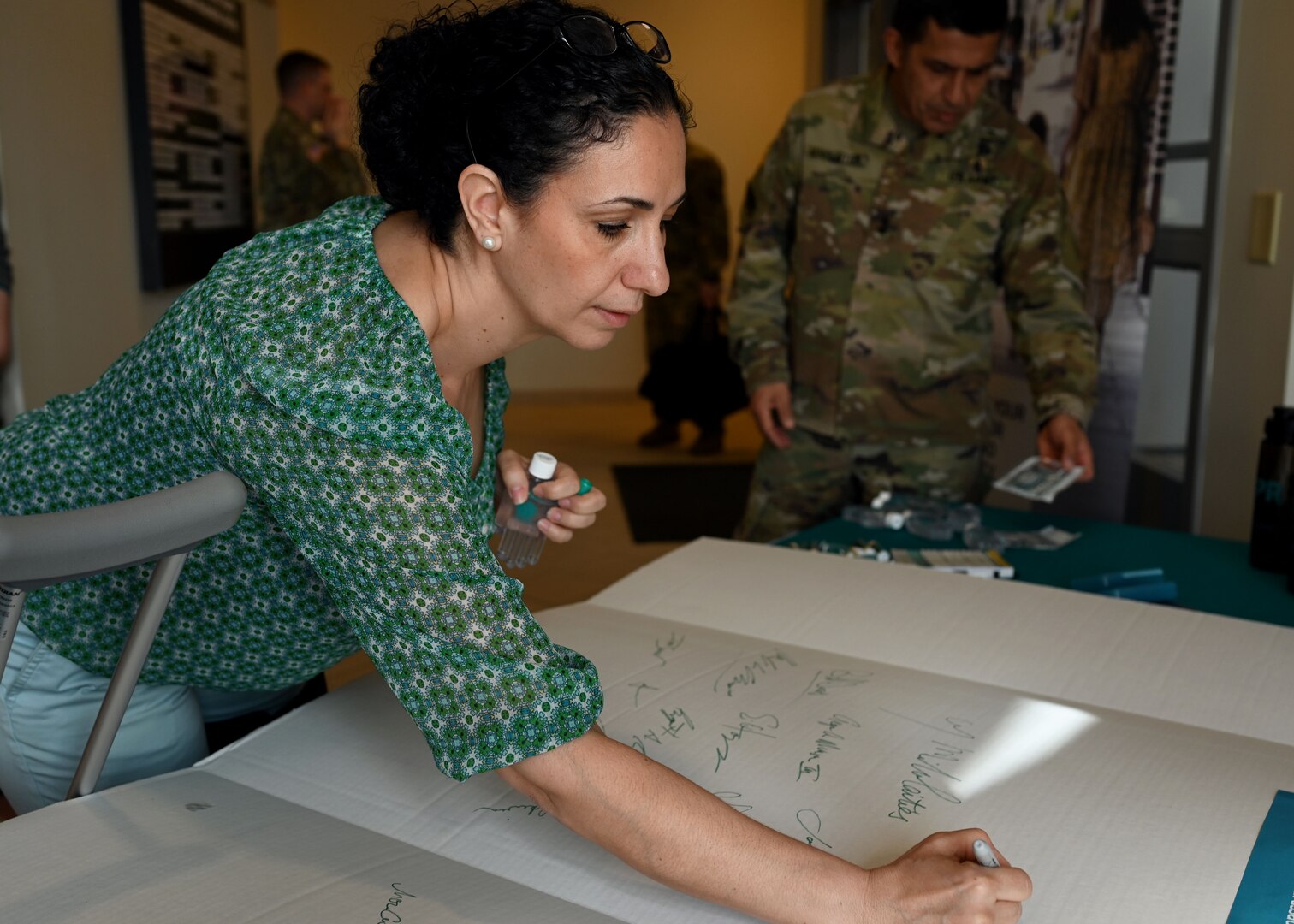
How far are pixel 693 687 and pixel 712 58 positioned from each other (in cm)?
631

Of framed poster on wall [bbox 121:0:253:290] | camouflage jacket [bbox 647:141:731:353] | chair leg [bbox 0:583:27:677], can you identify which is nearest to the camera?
chair leg [bbox 0:583:27:677]

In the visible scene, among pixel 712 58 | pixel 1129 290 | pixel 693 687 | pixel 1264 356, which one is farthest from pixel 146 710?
pixel 712 58

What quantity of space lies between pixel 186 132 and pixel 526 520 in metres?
3.45

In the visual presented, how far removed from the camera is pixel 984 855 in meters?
0.69

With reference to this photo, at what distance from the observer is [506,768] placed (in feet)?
2.40

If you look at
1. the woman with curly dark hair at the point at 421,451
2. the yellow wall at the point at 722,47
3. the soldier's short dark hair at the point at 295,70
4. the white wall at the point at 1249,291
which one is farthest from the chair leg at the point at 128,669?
the yellow wall at the point at 722,47

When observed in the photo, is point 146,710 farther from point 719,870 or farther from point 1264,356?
point 1264,356

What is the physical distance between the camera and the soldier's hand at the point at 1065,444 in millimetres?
1788

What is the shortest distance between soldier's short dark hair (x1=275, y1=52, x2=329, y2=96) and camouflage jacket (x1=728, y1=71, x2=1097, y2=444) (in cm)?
348
